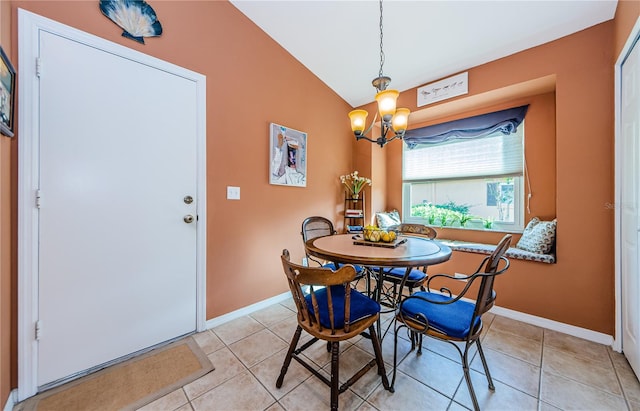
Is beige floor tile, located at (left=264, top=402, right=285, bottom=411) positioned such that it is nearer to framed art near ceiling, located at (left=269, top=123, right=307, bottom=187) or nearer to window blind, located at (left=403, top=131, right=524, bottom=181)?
framed art near ceiling, located at (left=269, top=123, right=307, bottom=187)

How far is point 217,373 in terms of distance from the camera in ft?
5.19

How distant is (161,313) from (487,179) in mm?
3783

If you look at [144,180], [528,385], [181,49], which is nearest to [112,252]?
[144,180]

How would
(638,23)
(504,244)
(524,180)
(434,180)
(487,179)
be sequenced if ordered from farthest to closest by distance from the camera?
(434,180)
(487,179)
(524,180)
(638,23)
(504,244)

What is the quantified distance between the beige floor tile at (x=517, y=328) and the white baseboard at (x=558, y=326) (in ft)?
0.17

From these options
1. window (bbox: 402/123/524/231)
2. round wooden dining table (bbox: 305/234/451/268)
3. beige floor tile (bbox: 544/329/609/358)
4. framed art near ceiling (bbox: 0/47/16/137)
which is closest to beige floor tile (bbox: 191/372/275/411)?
round wooden dining table (bbox: 305/234/451/268)

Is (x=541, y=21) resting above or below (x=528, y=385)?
above

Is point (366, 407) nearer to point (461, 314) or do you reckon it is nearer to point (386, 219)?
point (461, 314)

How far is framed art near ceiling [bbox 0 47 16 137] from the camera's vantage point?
1158mm

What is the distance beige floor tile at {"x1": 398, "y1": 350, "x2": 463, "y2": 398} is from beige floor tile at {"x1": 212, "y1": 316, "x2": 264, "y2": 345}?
1271mm

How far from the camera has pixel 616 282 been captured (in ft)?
5.97

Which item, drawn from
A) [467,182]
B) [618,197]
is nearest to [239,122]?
[467,182]

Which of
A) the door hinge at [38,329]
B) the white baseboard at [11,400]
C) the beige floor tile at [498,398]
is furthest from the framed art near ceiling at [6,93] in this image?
the beige floor tile at [498,398]

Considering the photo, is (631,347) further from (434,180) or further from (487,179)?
(434,180)
